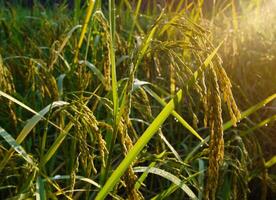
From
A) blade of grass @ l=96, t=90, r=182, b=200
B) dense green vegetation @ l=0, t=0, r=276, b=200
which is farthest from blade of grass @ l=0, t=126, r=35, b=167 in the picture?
blade of grass @ l=96, t=90, r=182, b=200

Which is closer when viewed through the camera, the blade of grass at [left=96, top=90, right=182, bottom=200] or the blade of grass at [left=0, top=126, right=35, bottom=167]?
the blade of grass at [left=96, top=90, right=182, bottom=200]

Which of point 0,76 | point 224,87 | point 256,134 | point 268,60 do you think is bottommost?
point 256,134

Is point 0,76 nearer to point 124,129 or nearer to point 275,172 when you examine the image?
point 124,129

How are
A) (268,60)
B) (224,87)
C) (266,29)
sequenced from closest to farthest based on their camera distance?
(224,87) < (268,60) < (266,29)

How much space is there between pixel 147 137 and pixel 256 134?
1.12 metres

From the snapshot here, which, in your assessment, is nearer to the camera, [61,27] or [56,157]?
[56,157]

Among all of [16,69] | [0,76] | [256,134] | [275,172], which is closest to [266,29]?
[256,134]

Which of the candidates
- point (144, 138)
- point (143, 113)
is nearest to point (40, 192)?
point (144, 138)

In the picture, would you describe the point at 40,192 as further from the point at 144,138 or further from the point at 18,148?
the point at 144,138

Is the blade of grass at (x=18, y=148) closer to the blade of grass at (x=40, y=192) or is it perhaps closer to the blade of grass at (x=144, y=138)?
the blade of grass at (x=40, y=192)

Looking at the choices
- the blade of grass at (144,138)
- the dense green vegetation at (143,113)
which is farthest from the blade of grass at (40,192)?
the blade of grass at (144,138)

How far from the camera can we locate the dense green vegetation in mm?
928

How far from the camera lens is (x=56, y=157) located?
1.83 m

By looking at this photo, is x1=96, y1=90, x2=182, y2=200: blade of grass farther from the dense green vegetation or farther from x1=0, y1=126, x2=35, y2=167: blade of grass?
x1=0, y1=126, x2=35, y2=167: blade of grass
